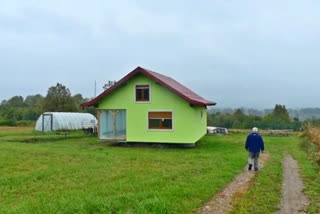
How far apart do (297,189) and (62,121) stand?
94.2 feet

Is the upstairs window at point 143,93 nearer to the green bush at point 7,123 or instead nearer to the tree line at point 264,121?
the tree line at point 264,121

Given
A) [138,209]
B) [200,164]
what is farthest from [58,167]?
[138,209]

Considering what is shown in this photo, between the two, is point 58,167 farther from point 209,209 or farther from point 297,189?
point 297,189

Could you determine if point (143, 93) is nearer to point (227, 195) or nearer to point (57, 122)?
point (227, 195)

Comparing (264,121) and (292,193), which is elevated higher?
(264,121)

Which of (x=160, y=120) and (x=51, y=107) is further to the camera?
(x=51, y=107)

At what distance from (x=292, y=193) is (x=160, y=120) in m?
12.4

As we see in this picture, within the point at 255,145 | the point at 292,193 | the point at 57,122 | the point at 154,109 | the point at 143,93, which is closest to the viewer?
the point at 292,193

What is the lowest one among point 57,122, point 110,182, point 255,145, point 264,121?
point 110,182

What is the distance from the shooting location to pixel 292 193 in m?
8.97

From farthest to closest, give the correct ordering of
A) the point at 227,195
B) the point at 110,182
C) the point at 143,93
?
1. the point at 143,93
2. the point at 110,182
3. the point at 227,195

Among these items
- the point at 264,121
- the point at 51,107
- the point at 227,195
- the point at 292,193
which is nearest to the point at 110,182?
the point at 227,195

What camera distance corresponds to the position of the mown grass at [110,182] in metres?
6.93

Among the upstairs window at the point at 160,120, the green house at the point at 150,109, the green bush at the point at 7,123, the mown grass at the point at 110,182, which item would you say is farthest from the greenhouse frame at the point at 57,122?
the mown grass at the point at 110,182
